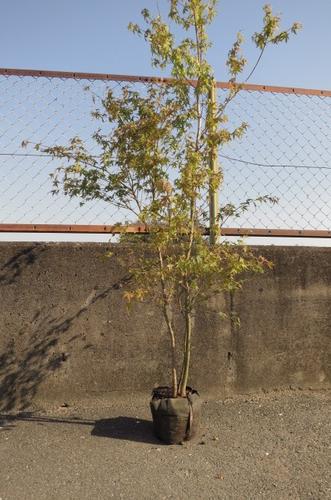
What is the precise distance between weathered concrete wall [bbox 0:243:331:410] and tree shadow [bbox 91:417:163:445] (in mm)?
329

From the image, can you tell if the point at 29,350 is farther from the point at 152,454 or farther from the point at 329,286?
the point at 329,286

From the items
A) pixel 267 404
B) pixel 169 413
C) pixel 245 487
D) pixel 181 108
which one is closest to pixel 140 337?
pixel 169 413

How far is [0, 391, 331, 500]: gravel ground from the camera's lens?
2.65 meters

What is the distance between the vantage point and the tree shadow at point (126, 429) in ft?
10.8

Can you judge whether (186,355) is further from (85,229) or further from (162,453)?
(85,229)

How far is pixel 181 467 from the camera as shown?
2896 millimetres

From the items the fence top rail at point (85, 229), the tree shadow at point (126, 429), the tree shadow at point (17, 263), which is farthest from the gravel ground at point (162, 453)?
the fence top rail at point (85, 229)

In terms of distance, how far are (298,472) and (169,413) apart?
0.84m

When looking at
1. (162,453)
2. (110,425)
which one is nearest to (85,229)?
(110,425)

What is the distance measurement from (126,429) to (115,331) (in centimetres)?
75

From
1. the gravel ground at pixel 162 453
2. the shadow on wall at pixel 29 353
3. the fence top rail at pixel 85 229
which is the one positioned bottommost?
the gravel ground at pixel 162 453

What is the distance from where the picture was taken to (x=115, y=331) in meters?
3.84

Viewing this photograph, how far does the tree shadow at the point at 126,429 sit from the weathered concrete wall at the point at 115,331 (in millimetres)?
329

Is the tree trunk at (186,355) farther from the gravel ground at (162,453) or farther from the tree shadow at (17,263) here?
the tree shadow at (17,263)
